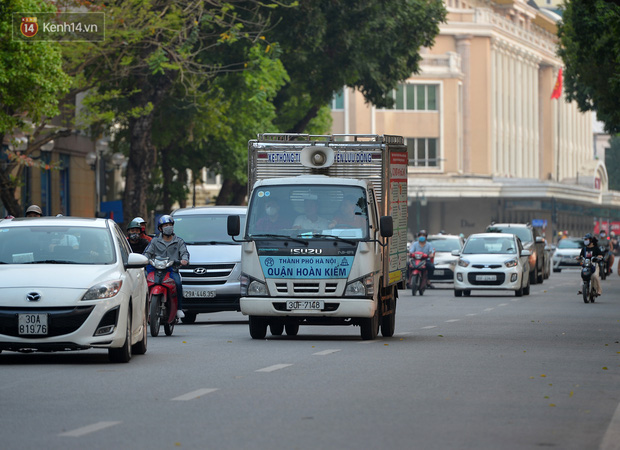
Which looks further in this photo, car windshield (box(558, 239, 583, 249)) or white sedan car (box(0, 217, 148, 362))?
car windshield (box(558, 239, 583, 249))

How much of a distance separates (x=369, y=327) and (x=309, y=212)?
1.72 meters

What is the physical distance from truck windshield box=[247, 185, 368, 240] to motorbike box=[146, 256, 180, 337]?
211cm

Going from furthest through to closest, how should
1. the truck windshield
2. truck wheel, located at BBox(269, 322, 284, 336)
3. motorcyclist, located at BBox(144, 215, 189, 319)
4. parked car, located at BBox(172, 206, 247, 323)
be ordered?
parked car, located at BBox(172, 206, 247, 323), motorcyclist, located at BBox(144, 215, 189, 319), truck wheel, located at BBox(269, 322, 284, 336), the truck windshield

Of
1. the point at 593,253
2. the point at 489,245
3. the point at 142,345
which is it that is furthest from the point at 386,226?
the point at 489,245

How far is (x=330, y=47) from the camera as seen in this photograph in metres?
50.3

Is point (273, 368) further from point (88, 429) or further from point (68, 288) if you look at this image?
point (88, 429)

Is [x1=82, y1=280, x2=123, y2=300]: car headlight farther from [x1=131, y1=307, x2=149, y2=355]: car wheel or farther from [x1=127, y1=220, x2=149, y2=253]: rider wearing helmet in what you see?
[x1=127, y1=220, x2=149, y2=253]: rider wearing helmet

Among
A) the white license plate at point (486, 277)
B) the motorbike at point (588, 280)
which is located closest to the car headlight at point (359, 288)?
the motorbike at point (588, 280)

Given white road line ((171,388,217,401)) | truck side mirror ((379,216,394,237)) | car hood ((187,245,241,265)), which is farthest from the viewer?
car hood ((187,245,241,265))

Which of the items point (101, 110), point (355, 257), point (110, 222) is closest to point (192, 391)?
point (110, 222)

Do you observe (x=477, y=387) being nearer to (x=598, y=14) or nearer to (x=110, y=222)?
(x=110, y=222)

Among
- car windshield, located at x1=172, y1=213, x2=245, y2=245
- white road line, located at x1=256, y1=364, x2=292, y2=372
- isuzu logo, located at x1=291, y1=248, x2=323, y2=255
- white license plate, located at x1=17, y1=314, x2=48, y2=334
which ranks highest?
car windshield, located at x1=172, y1=213, x2=245, y2=245

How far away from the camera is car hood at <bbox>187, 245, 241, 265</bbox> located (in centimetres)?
2633

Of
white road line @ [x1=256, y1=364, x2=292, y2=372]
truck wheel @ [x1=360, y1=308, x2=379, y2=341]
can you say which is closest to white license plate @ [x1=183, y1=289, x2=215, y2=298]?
truck wheel @ [x1=360, y1=308, x2=379, y2=341]
